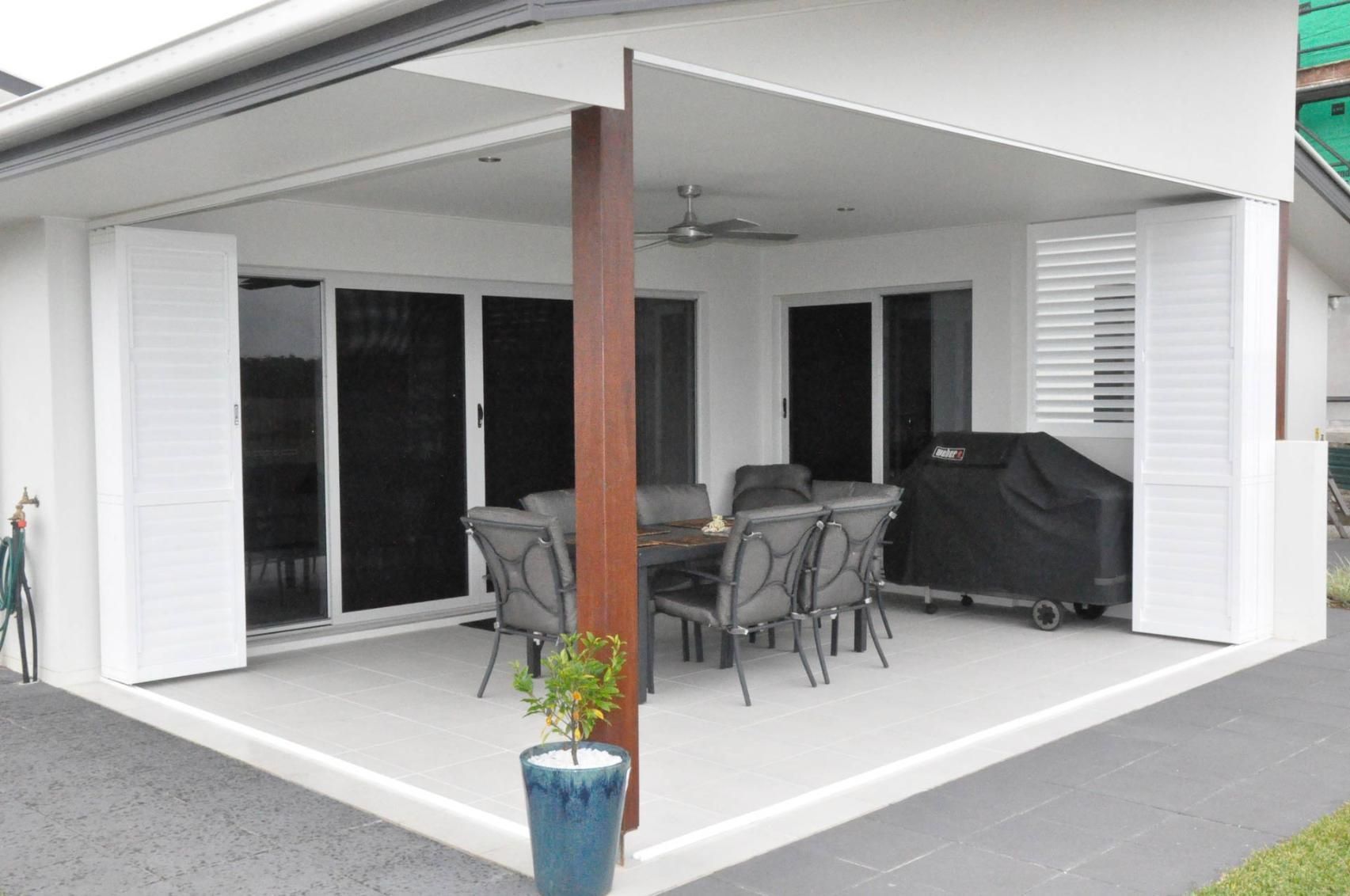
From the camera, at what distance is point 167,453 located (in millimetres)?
6047

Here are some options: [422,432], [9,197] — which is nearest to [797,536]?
[422,432]

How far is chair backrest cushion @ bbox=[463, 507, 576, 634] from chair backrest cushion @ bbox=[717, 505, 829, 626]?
0.69m

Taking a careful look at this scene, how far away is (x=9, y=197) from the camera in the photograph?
211 inches

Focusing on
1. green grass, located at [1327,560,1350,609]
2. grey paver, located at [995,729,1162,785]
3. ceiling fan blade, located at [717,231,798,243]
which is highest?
ceiling fan blade, located at [717,231,798,243]

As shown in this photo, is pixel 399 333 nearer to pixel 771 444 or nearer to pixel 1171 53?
pixel 771 444

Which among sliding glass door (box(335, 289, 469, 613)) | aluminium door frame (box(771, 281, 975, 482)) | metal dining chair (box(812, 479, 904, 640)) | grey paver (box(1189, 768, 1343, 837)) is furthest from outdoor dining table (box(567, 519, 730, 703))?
aluminium door frame (box(771, 281, 975, 482))

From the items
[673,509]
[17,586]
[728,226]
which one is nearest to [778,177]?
[728,226]

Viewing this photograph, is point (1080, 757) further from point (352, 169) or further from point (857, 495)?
point (352, 169)

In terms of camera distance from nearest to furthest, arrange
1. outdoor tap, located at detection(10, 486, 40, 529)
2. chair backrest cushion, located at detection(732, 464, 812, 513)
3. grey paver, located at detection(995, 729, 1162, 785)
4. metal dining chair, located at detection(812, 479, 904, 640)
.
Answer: grey paver, located at detection(995, 729, 1162, 785)
outdoor tap, located at detection(10, 486, 40, 529)
metal dining chair, located at detection(812, 479, 904, 640)
chair backrest cushion, located at detection(732, 464, 812, 513)

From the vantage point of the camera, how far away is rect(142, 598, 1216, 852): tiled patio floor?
454cm

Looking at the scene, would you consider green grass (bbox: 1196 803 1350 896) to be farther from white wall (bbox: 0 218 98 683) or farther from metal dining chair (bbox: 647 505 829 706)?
white wall (bbox: 0 218 98 683)

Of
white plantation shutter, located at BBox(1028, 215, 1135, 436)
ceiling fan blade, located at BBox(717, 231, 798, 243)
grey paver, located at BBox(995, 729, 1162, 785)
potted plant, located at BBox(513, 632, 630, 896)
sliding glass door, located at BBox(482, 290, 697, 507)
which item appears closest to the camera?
potted plant, located at BBox(513, 632, 630, 896)

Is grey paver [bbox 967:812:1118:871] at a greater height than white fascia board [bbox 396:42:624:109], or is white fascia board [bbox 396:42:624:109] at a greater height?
white fascia board [bbox 396:42:624:109]

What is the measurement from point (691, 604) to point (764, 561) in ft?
1.43
